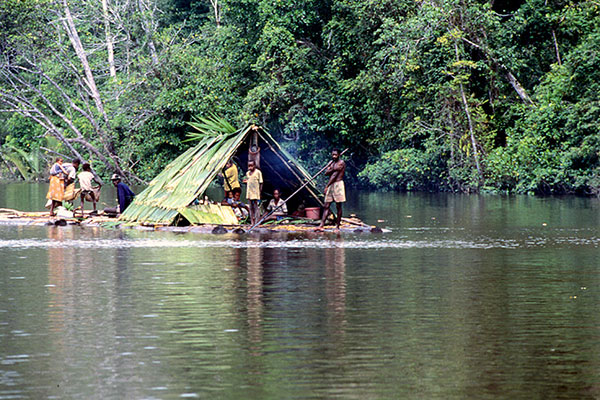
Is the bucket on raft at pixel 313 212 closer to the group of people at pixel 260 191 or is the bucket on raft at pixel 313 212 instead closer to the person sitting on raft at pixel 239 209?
the group of people at pixel 260 191

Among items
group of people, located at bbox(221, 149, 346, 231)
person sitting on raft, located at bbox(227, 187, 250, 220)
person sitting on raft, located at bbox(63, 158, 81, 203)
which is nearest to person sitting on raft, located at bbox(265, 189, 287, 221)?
group of people, located at bbox(221, 149, 346, 231)

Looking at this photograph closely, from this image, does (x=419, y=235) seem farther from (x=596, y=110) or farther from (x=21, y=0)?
(x=21, y=0)

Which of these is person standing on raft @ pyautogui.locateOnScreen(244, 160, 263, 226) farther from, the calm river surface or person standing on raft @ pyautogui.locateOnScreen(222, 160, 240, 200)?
the calm river surface

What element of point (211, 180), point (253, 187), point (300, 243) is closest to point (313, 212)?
point (253, 187)

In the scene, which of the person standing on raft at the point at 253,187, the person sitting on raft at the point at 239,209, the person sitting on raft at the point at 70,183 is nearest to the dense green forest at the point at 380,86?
the person sitting on raft at the point at 239,209

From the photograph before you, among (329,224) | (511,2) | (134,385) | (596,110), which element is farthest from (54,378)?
(511,2)

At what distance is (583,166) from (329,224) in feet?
55.9

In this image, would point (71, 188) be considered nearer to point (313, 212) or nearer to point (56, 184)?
point (56, 184)

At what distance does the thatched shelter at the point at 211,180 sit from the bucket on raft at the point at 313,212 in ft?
0.71

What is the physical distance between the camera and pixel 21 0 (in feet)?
149

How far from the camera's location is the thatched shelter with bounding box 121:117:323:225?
74.4 feet

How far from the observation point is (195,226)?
22031 mm

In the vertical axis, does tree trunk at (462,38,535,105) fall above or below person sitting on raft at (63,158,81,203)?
above

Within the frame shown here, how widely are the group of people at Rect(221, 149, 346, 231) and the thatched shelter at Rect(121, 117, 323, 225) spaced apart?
46 centimetres
